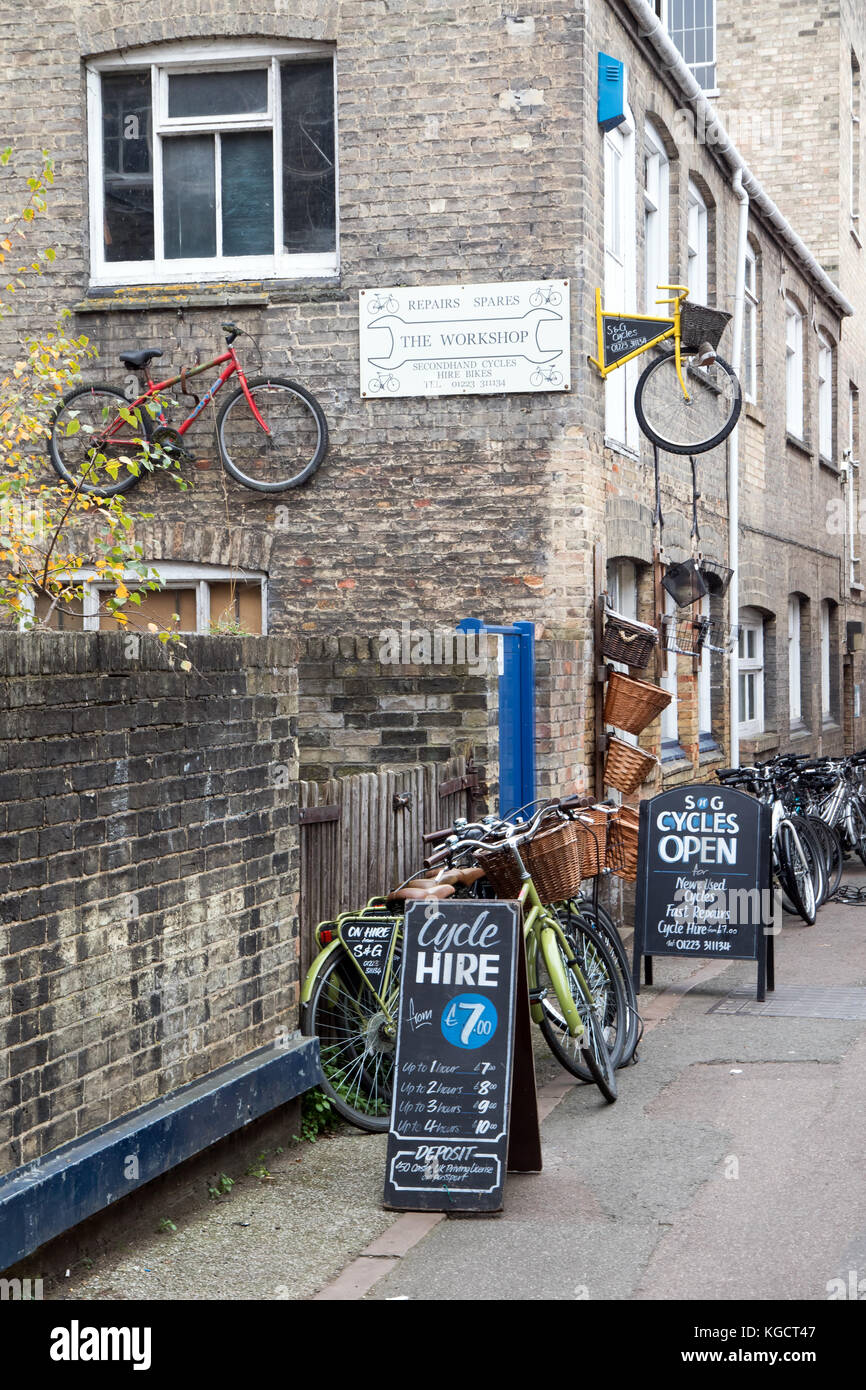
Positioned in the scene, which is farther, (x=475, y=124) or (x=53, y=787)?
(x=475, y=124)

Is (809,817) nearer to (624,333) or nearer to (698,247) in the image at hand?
(624,333)

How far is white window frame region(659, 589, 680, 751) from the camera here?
14367mm

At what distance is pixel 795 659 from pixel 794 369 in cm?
388

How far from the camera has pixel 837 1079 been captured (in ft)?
24.8

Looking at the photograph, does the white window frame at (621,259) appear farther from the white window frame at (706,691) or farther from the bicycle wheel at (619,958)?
the bicycle wheel at (619,958)

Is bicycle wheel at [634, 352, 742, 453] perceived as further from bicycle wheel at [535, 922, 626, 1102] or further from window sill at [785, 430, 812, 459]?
bicycle wheel at [535, 922, 626, 1102]

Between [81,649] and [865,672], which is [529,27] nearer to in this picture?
[81,649]

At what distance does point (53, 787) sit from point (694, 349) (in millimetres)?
8476

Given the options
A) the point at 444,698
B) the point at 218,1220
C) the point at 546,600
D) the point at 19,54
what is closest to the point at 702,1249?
the point at 218,1220

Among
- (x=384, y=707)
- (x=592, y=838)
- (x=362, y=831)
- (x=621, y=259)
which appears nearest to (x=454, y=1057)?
(x=362, y=831)

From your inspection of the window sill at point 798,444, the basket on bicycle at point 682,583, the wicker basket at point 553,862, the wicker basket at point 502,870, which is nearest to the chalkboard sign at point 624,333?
the basket on bicycle at point 682,583

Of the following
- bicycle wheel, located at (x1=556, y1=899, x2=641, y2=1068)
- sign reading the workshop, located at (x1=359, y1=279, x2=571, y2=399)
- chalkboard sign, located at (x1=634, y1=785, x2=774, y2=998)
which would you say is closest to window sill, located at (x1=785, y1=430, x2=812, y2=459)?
sign reading the workshop, located at (x1=359, y1=279, x2=571, y2=399)

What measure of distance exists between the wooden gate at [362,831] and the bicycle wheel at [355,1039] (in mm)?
217

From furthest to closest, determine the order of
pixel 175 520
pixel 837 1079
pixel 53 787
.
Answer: pixel 175 520 → pixel 837 1079 → pixel 53 787
